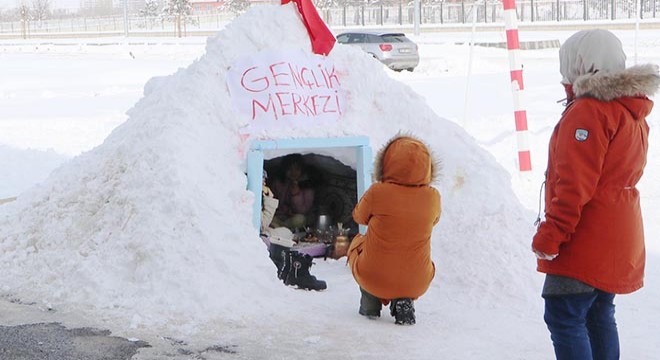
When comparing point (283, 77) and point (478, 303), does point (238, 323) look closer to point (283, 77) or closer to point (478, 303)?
point (478, 303)

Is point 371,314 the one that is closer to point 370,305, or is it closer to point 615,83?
point 370,305

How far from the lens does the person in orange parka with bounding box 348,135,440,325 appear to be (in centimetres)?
441

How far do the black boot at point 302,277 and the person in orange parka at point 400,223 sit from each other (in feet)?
2.16

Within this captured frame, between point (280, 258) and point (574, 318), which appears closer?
point (574, 318)

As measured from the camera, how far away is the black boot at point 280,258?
17.2ft

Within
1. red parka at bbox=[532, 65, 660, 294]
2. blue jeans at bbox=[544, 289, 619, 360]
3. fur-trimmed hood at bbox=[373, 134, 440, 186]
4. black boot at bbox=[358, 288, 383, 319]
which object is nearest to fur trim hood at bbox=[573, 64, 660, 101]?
red parka at bbox=[532, 65, 660, 294]

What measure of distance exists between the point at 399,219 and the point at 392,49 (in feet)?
68.1

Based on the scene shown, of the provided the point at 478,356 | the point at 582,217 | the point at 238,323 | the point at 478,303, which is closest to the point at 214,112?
the point at 238,323

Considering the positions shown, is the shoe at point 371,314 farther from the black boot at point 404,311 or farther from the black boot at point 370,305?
the black boot at point 404,311

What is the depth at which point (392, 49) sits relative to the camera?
2478cm

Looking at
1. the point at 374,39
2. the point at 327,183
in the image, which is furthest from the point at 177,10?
the point at 327,183

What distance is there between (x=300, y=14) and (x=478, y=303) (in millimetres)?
2336

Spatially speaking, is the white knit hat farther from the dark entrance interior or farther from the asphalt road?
the dark entrance interior

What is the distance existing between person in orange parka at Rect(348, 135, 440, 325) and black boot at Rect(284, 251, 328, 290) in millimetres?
660
